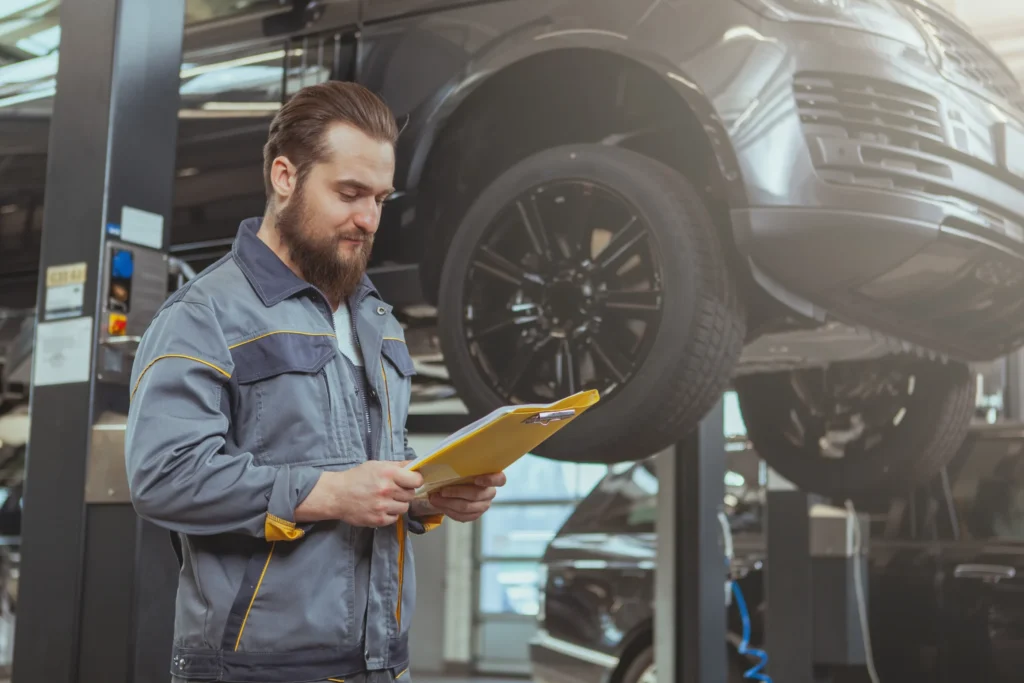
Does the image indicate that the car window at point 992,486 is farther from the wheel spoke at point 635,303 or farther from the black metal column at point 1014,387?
the wheel spoke at point 635,303

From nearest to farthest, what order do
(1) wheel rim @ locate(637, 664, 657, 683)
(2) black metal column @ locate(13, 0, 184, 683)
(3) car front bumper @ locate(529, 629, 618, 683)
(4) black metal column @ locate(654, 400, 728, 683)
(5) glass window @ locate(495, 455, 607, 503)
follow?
1. (2) black metal column @ locate(13, 0, 184, 683)
2. (4) black metal column @ locate(654, 400, 728, 683)
3. (1) wheel rim @ locate(637, 664, 657, 683)
4. (3) car front bumper @ locate(529, 629, 618, 683)
5. (5) glass window @ locate(495, 455, 607, 503)

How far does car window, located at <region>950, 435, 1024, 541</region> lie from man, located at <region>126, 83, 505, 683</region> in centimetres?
159

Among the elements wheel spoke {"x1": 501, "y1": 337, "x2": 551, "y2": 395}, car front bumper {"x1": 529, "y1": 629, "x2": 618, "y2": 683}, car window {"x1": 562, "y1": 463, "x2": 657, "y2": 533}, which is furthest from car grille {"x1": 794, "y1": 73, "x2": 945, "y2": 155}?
car front bumper {"x1": 529, "y1": 629, "x2": 618, "y2": 683}

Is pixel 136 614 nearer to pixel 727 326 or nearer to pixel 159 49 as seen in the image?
pixel 159 49

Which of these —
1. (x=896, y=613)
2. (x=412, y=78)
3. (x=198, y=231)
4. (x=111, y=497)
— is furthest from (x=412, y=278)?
(x=896, y=613)

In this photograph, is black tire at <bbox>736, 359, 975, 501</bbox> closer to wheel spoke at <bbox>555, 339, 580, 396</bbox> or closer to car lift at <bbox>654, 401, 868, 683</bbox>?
car lift at <bbox>654, 401, 868, 683</bbox>

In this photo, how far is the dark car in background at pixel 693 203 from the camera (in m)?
2.13

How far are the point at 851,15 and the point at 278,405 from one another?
1.55 meters

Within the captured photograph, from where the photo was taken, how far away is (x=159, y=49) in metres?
2.13

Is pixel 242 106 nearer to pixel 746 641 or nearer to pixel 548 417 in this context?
pixel 548 417

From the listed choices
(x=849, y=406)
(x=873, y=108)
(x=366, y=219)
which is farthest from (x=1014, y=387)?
(x=366, y=219)

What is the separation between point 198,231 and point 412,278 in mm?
641

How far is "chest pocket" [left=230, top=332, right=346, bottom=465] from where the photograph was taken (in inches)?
46.1

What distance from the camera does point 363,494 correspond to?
43.2 inches
